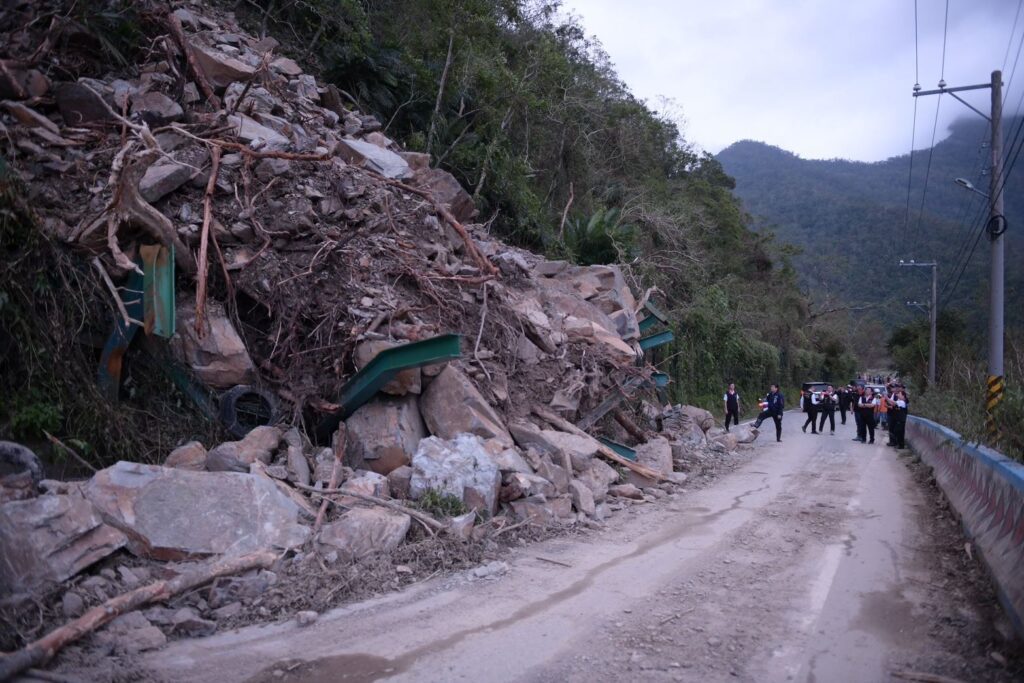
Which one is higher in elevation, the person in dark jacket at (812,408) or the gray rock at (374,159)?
the gray rock at (374,159)

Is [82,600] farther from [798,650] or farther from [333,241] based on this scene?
[333,241]

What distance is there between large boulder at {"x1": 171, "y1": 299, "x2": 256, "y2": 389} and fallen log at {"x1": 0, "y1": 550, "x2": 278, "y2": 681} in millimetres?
3312

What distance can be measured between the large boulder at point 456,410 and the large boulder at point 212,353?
2.20 metres

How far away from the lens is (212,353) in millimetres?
8375

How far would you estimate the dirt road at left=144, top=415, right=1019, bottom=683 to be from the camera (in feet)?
14.4

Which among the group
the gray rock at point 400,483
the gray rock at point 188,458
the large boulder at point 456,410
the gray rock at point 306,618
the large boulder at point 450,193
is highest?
the large boulder at point 450,193

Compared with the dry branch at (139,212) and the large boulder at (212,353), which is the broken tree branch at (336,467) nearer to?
the large boulder at (212,353)

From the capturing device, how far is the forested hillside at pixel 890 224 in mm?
28594

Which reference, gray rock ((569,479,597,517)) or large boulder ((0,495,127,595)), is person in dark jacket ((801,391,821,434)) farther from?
large boulder ((0,495,127,595))

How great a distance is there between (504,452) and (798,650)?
4239 mm

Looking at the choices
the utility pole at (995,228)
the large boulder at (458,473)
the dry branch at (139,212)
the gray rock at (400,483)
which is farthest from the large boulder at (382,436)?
the utility pole at (995,228)

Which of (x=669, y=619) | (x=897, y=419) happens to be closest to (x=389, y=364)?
(x=669, y=619)

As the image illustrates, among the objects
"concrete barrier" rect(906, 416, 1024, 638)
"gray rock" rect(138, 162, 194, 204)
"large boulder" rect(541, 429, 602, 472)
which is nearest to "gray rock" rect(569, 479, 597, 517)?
"large boulder" rect(541, 429, 602, 472)

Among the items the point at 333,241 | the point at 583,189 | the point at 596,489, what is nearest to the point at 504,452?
the point at 596,489
